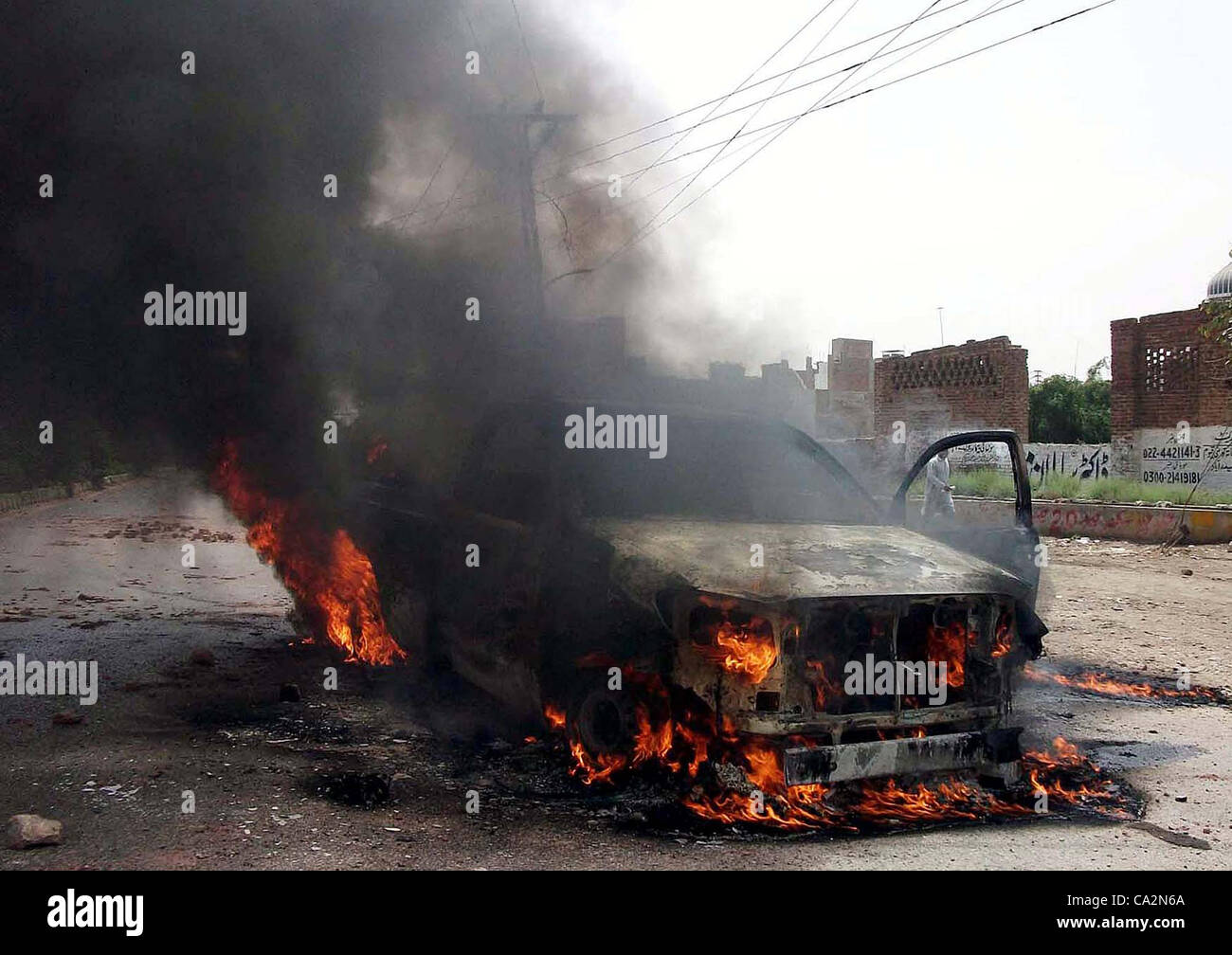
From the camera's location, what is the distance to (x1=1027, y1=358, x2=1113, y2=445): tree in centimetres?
3195

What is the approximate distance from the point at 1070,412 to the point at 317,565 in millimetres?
30689

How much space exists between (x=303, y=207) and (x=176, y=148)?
1.09 meters

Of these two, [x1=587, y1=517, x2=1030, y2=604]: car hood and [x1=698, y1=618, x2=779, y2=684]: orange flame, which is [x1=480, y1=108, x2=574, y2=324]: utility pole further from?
[x1=698, y1=618, x2=779, y2=684]: orange flame

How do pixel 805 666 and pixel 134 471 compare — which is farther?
pixel 134 471

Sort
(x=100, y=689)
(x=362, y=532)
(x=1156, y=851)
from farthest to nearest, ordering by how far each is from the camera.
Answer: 1. (x=362, y=532)
2. (x=100, y=689)
3. (x=1156, y=851)

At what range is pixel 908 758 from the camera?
13.3 ft

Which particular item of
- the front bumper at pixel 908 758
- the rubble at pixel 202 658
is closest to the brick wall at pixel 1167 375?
the front bumper at pixel 908 758

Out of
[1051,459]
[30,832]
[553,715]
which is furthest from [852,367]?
[30,832]

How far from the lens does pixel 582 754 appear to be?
4.38 metres

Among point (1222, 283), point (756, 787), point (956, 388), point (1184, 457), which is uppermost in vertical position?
point (1222, 283)

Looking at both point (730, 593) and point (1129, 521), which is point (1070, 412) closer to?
point (1129, 521)
